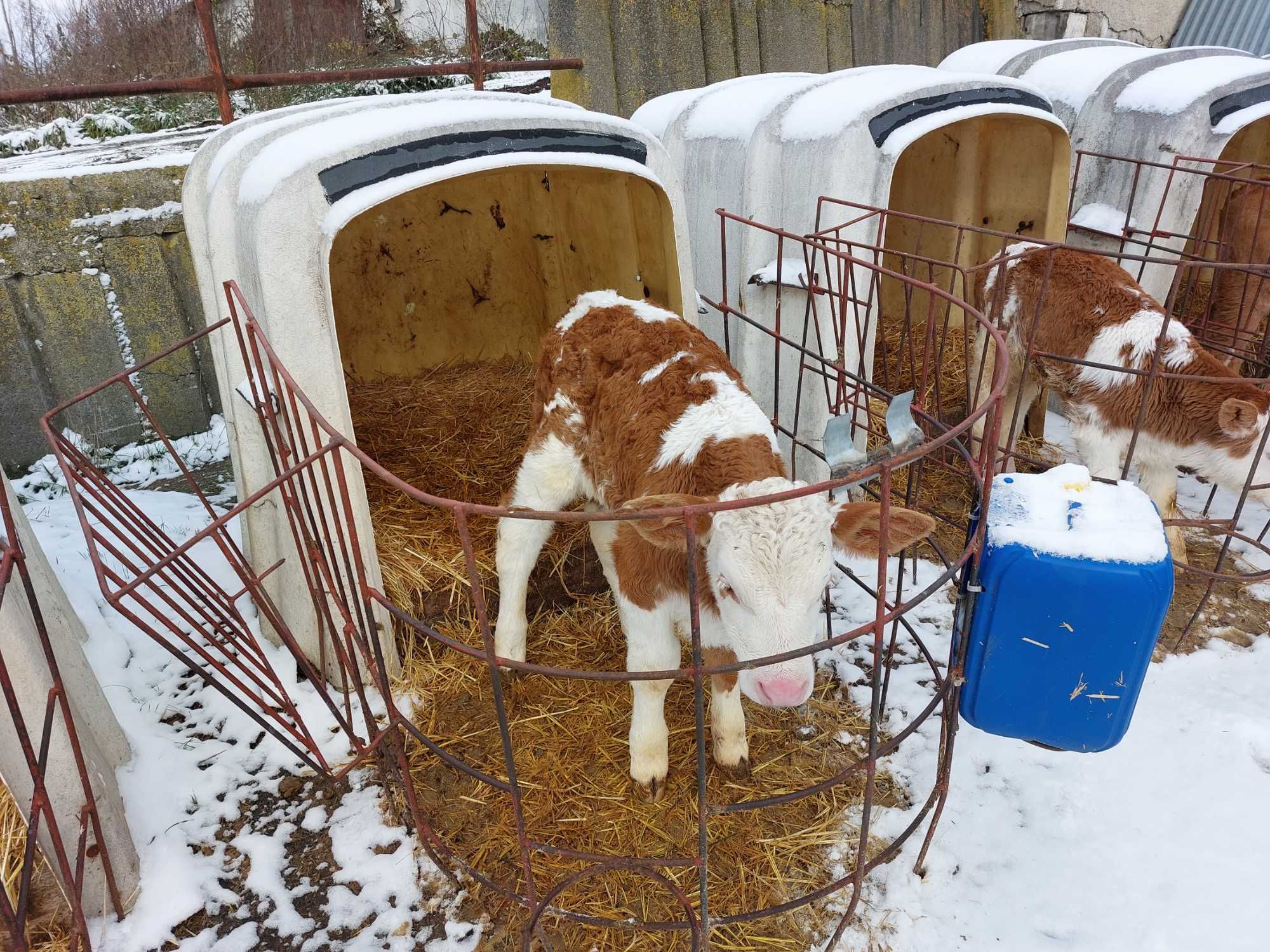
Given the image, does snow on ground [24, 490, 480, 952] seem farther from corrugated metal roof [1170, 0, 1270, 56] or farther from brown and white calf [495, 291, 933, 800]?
corrugated metal roof [1170, 0, 1270, 56]

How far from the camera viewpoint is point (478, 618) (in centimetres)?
381

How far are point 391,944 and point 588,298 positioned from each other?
9.61ft

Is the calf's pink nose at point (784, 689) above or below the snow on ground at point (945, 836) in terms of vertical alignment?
above

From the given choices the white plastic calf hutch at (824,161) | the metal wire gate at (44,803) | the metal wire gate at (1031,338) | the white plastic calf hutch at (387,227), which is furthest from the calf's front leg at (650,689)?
the white plastic calf hutch at (824,161)

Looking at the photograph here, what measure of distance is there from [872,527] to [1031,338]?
7.68 feet

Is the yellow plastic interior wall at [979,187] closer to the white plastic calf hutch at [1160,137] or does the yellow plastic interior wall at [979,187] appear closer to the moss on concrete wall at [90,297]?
the white plastic calf hutch at [1160,137]

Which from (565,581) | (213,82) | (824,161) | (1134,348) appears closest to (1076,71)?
(1134,348)

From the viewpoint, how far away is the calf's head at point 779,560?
2516 millimetres

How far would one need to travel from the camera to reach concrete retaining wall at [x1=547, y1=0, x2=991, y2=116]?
7.64 metres

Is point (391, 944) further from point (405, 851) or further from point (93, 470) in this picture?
point (93, 470)

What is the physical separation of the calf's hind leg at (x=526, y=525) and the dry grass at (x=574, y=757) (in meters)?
0.29

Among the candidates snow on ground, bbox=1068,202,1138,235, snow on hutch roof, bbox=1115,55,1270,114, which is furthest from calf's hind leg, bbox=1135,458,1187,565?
snow on hutch roof, bbox=1115,55,1270,114

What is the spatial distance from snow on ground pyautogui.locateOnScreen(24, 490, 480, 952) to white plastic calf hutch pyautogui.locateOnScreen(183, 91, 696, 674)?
59 centimetres

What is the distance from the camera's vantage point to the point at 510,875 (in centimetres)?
328
